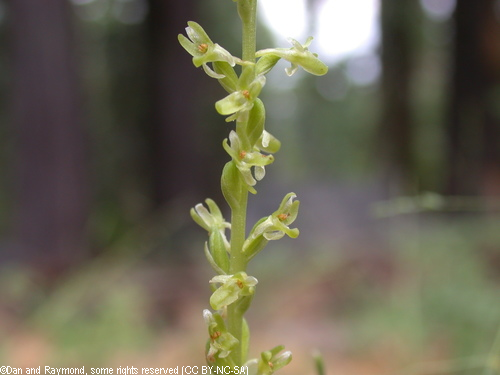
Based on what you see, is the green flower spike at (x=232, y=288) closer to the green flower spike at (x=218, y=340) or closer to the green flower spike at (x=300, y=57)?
the green flower spike at (x=218, y=340)

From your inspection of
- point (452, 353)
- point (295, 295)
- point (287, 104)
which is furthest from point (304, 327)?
point (287, 104)

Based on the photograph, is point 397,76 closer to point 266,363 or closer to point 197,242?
point 197,242

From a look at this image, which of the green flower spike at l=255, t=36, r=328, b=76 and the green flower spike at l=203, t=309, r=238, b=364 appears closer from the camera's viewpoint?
the green flower spike at l=203, t=309, r=238, b=364

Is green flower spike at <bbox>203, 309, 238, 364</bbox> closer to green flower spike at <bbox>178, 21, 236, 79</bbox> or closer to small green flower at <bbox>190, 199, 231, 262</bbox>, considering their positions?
small green flower at <bbox>190, 199, 231, 262</bbox>

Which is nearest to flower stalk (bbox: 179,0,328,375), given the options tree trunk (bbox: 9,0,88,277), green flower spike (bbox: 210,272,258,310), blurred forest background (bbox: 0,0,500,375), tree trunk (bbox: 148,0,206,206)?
green flower spike (bbox: 210,272,258,310)

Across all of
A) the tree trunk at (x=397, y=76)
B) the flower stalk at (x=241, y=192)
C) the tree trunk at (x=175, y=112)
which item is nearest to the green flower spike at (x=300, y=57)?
the flower stalk at (x=241, y=192)

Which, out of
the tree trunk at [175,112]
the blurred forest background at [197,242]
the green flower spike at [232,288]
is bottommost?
the green flower spike at [232,288]
